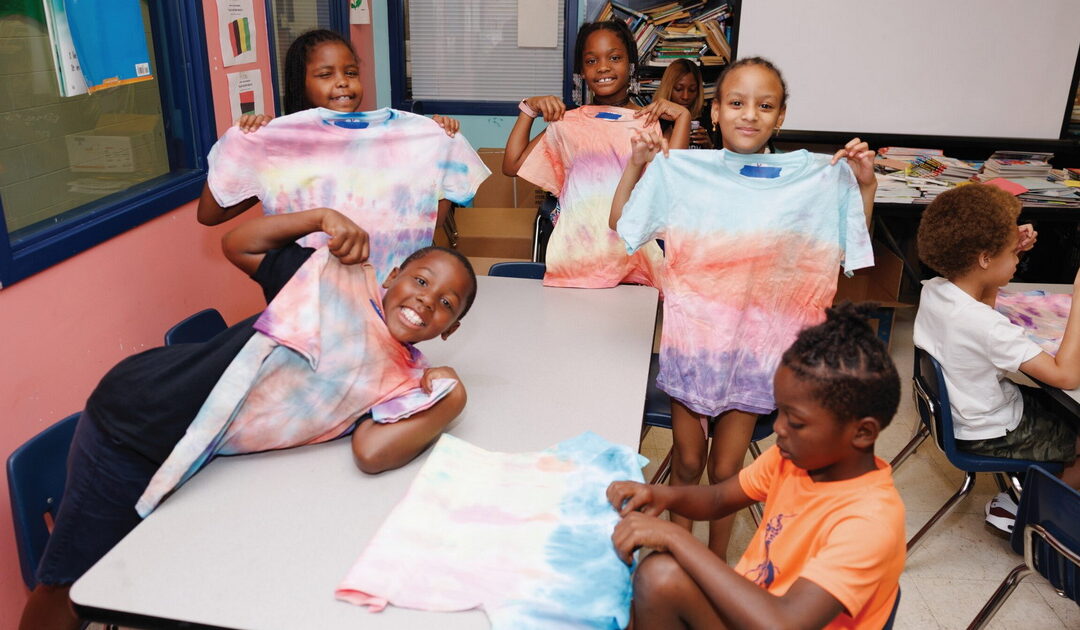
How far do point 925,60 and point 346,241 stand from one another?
4084 mm

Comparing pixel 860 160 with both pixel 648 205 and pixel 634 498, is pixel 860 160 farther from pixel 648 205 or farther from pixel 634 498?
pixel 634 498

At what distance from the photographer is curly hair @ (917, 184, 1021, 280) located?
233 centimetres

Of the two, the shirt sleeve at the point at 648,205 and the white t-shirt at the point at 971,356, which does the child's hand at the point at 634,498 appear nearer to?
the shirt sleeve at the point at 648,205

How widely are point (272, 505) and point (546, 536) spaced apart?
0.52 metres

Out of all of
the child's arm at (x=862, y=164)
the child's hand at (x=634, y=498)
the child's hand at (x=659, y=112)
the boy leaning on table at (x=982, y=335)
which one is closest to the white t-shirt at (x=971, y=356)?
the boy leaning on table at (x=982, y=335)

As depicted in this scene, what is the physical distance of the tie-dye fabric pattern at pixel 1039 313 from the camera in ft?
8.13

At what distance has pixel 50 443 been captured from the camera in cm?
177

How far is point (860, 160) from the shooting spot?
2.17 meters

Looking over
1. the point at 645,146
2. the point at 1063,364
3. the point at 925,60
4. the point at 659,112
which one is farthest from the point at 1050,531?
the point at 925,60

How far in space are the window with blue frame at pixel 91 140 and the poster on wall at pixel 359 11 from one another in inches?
79.9

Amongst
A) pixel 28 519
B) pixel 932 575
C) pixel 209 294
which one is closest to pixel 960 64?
pixel 932 575

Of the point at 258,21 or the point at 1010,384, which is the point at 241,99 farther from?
the point at 1010,384

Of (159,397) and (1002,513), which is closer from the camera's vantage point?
(159,397)

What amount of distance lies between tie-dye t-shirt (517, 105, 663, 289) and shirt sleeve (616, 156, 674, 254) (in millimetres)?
561
